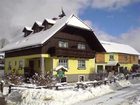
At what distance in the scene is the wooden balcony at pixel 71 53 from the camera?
3444 centimetres

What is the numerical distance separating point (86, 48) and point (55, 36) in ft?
23.1

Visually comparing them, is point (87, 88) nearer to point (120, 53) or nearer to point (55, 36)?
point (55, 36)

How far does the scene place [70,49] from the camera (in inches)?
1435

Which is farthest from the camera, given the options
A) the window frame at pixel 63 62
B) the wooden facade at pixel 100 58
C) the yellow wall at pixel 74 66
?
the wooden facade at pixel 100 58

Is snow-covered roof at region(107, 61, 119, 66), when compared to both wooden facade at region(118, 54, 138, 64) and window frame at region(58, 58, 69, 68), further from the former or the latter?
window frame at region(58, 58, 69, 68)

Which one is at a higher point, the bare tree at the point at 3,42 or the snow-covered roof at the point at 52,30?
the bare tree at the point at 3,42

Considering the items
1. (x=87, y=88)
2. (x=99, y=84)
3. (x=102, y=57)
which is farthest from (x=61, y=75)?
(x=102, y=57)

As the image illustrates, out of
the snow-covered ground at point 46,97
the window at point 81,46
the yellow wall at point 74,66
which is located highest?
the window at point 81,46

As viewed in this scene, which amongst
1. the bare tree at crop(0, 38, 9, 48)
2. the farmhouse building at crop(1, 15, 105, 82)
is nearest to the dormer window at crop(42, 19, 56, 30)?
the farmhouse building at crop(1, 15, 105, 82)

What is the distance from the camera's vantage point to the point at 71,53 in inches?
1442

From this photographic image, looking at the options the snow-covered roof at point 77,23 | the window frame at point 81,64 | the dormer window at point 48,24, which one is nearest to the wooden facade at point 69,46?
the snow-covered roof at point 77,23

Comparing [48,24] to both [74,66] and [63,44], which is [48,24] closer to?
[63,44]

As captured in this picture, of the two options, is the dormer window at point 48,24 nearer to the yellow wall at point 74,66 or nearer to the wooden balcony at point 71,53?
the wooden balcony at point 71,53

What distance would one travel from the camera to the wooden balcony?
34.4 metres
